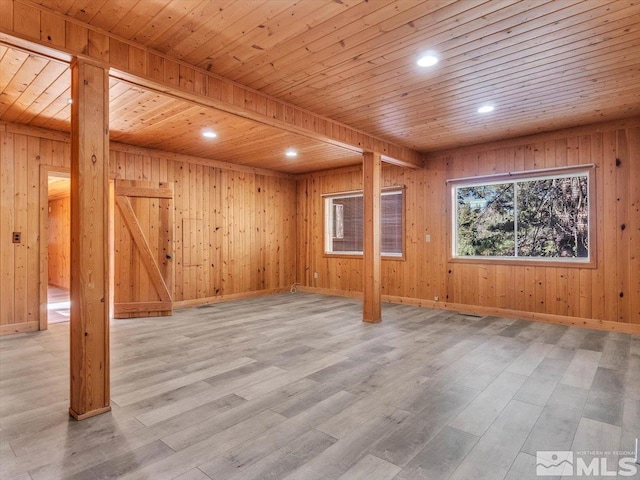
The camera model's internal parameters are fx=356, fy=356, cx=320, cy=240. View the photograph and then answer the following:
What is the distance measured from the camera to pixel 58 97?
12.6 feet

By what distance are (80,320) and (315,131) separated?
3165 millimetres

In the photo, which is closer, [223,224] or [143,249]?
[143,249]

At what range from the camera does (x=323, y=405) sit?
2.60 m

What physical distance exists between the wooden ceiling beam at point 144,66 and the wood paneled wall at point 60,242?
7555 mm

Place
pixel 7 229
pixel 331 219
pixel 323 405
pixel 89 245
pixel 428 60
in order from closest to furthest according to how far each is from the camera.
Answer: pixel 89 245, pixel 323 405, pixel 428 60, pixel 7 229, pixel 331 219

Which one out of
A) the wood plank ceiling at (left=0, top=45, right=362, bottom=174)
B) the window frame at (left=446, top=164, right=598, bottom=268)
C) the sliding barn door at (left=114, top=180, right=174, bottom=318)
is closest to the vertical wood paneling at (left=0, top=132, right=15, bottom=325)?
the wood plank ceiling at (left=0, top=45, right=362, bottom=174)

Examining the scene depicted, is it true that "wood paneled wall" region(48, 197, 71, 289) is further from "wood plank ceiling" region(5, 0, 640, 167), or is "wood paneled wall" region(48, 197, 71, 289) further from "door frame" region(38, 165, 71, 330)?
"wood plank ceiling" region(5, 0, 640, 167)

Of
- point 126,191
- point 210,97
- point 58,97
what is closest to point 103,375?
point 210,97

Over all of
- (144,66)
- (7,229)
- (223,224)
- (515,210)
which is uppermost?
(144,66)

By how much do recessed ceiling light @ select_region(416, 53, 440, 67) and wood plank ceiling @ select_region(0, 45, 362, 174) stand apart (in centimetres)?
191

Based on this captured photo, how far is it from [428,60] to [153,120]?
11.2 feet

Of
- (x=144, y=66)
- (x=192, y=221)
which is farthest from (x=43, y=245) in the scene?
(x=144, y=66)

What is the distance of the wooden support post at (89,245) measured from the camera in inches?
96.3

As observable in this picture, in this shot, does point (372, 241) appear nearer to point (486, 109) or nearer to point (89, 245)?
point (486, 109)
